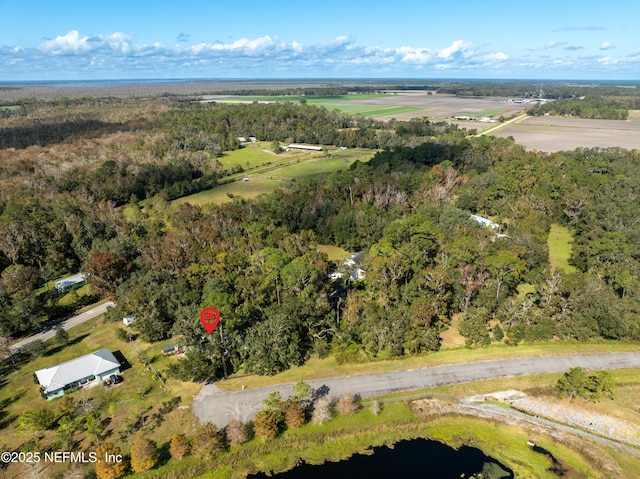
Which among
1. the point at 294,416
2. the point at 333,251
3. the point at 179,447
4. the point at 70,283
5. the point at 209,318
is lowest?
the point at 179,447

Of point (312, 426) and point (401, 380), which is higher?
point (401, 380)

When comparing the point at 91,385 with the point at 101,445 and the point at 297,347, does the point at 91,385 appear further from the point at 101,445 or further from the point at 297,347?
the point at 297,347

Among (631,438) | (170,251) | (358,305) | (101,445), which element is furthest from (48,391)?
(631,438)

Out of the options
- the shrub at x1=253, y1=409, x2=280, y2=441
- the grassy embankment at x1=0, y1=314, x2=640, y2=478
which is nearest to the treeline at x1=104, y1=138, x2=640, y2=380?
the grassy embankment at x1=0, y1=314, x2=640, y2=478

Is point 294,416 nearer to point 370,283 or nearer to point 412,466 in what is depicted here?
point 412,466

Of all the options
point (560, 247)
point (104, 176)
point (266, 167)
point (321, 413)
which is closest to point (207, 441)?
point (321, 413)

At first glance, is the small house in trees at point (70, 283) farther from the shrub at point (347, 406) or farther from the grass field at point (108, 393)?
the shrub at point (347, 406)

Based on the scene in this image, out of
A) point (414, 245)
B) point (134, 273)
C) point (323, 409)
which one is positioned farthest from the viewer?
point (414, 245)
